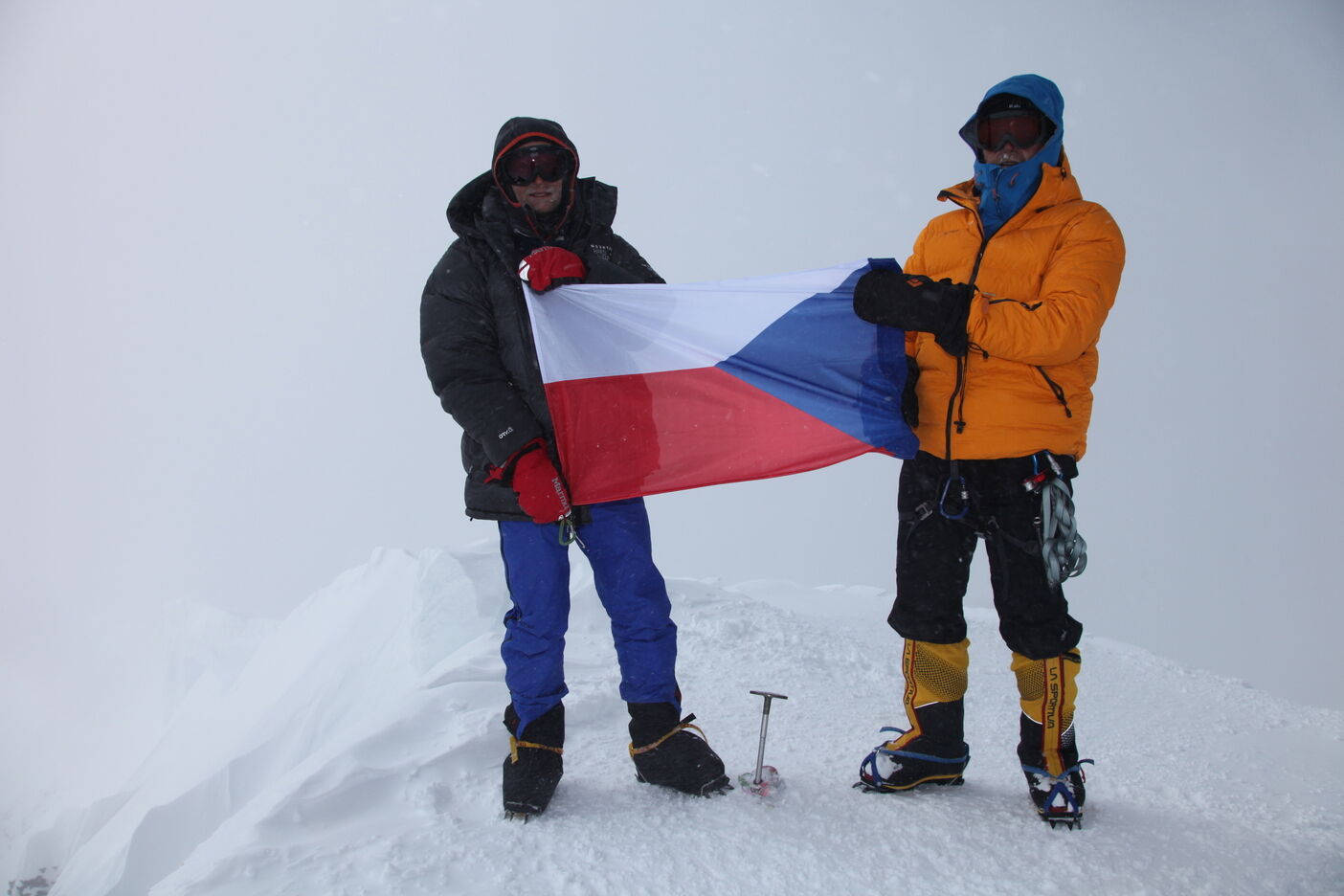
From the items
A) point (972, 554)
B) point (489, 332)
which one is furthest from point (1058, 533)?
point (489, 332)

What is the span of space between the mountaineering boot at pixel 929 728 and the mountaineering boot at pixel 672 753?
0.54 metres

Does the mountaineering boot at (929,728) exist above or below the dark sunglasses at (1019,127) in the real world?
below

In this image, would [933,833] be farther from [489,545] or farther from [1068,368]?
[489,545]

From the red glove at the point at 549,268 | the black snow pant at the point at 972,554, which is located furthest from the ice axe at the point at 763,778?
the red glove at the point at 549,268

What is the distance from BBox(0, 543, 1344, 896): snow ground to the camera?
218 cm

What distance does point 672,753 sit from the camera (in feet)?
8.92

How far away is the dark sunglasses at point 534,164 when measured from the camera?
283 centimetres

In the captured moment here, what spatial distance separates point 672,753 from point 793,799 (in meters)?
0.43

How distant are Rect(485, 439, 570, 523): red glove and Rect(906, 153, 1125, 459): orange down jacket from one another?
1.30 metres

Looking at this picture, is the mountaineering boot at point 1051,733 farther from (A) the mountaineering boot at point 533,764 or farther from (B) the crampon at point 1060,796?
(A) the mountaineering boot at point 533,764

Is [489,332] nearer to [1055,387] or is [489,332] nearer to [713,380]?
[713,380]

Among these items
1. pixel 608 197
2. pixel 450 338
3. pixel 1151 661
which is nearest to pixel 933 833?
pixel 450 338

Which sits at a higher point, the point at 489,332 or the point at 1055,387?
the point at 489,332

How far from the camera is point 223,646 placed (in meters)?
26.2
